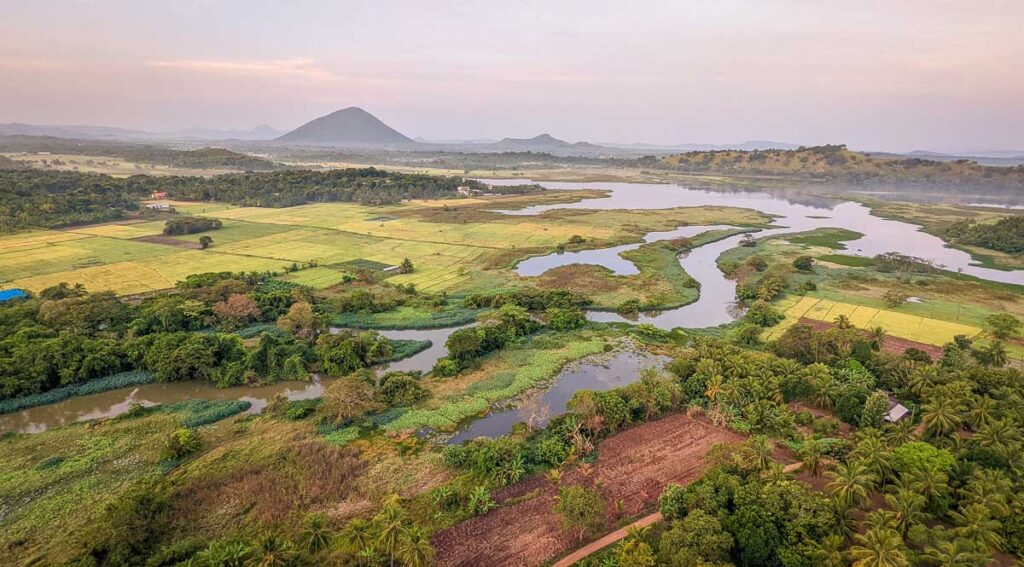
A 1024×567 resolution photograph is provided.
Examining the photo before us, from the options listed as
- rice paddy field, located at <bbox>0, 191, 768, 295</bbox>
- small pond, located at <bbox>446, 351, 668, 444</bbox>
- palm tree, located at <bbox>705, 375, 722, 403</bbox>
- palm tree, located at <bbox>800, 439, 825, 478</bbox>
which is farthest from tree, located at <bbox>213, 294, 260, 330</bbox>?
palm tree, located at <bbox>800, 439, 825, 478</bbox>

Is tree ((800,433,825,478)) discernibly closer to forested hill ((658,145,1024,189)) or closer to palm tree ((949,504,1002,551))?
palm tree ((949,504,1002,551))

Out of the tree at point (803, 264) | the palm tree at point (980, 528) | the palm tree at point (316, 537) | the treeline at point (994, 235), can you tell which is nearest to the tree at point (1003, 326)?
the tree at point (803, 264)

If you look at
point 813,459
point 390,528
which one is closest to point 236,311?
point 390,528

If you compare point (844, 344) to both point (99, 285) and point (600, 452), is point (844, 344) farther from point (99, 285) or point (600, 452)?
point (99, 285)

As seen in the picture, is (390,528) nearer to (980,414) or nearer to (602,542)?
(602,542)

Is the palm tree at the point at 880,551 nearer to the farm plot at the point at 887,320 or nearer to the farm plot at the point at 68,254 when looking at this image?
the farm plot at the point at 887,320

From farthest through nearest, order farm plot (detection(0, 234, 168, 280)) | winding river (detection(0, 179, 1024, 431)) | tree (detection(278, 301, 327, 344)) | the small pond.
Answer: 1. farm plot (detection(0, 234, 168, 280))
2. tree (detection(278, 301, 327, 344))
3. winding river (detection(0, 179, 1024, 431))
4. the small pond

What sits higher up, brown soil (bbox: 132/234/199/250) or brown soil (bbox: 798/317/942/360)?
brown soil (bbox: 132/234/199/250)

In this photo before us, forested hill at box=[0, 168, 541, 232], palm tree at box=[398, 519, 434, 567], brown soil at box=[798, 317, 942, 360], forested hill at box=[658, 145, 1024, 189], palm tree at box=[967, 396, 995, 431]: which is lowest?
palm tree at box=[398, 519, 434, 567]

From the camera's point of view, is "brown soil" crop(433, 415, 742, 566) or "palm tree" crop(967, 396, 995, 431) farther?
"palm tree" crop(967, 396, 995, 431)
